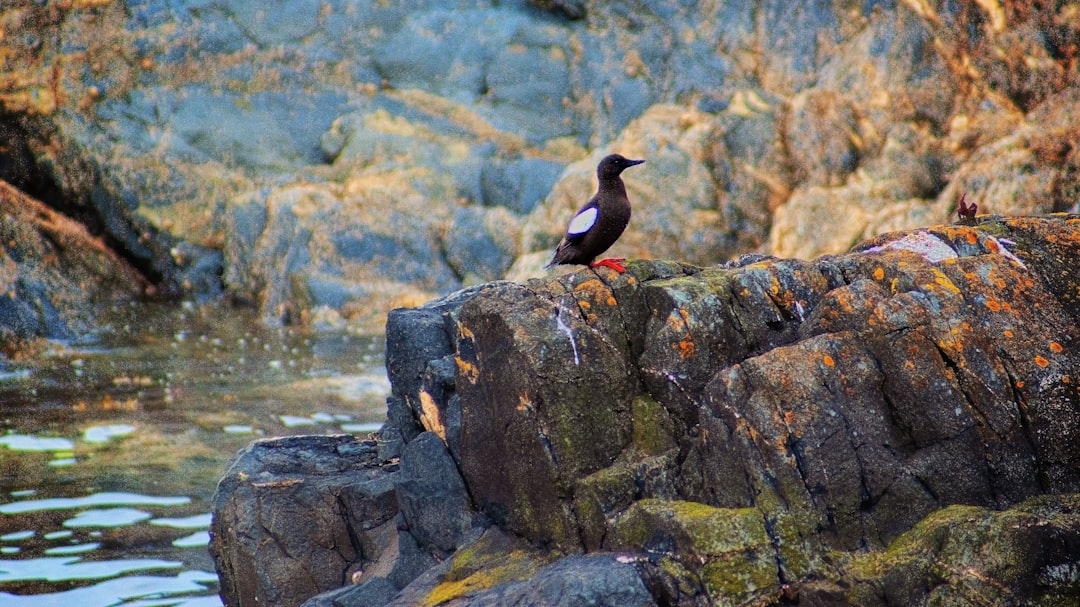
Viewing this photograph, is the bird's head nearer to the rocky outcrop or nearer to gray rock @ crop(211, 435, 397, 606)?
the rocky outcrop

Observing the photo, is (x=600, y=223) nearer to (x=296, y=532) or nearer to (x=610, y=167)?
(x=610, y=167)

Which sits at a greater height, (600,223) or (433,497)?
(600,223)

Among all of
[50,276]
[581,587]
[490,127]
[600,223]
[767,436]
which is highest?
[490,127]

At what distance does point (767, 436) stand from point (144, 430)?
12785 mm

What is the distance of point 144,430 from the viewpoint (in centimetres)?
1744

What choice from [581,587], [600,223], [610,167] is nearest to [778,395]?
[581,587]

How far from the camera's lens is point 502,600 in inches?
289

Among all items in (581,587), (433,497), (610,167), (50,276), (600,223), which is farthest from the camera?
(50,276)

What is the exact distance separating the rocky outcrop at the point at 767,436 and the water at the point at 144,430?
346 centimetres

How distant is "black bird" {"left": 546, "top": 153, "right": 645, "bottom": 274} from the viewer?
935cm

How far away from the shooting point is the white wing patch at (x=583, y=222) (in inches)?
368

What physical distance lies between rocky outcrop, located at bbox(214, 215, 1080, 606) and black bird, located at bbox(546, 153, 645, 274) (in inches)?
19.5

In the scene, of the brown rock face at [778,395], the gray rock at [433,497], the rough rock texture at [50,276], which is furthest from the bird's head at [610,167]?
the rough rock texture at [50,276]

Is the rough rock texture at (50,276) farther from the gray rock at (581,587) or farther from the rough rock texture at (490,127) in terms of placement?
the gray rock at (581,587)
